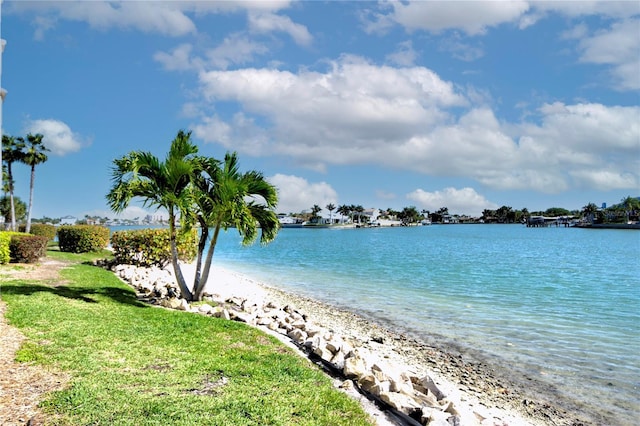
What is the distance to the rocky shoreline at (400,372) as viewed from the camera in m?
5.85

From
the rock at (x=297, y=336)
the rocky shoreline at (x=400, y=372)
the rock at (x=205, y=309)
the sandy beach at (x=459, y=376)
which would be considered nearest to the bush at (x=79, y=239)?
the rocky shoreline at (x=400, y=372)

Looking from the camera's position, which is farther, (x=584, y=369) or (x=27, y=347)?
(x=584, y=369)

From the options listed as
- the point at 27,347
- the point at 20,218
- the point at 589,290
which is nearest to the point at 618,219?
the point at 589,290

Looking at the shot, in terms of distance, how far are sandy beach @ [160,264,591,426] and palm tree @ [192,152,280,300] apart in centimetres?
240

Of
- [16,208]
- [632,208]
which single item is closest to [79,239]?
[16,208]

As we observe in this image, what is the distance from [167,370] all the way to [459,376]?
5575 mm

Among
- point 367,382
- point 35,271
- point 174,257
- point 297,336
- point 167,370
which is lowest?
point 297,336

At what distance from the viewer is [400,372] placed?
7344mm

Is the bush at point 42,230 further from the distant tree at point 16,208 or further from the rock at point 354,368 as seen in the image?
the distant tree at point 16,208

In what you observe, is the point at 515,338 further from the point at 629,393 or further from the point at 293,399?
the point at 293,399

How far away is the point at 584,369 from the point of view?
944cm

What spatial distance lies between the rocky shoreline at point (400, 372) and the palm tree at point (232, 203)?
2136 mm

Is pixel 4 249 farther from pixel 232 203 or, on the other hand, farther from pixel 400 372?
pixel 400 372

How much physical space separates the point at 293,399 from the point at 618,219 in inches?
8136
